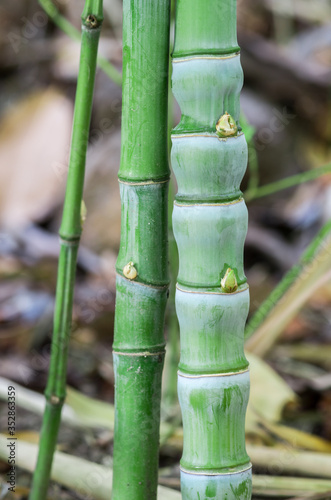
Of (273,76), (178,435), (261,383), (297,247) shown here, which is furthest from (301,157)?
(178,435)

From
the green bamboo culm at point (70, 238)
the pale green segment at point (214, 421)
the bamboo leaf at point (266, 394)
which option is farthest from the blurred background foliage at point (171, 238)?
the pale green segment at point (214, 421)

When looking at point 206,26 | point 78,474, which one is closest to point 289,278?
point 78,474

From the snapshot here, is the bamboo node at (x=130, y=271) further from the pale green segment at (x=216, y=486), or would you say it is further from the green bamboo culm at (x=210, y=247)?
the pale green segment at (x=216, y=486)

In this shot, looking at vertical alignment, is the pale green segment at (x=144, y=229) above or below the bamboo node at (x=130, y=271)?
above

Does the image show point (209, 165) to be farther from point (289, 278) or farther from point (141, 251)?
point (289, 278)

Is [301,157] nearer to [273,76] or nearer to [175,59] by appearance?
[273,76]

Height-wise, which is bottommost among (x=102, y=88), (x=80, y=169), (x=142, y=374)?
(x=142, y=374)

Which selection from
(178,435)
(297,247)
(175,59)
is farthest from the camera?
(297,247)
